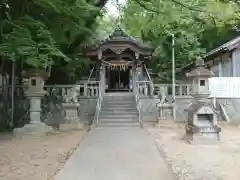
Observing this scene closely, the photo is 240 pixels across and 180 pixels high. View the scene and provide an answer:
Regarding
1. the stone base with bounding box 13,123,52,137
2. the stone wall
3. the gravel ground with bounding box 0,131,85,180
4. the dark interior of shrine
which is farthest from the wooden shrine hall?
the gravel ground with bounding box 0,131,85,180

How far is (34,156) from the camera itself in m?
9.92

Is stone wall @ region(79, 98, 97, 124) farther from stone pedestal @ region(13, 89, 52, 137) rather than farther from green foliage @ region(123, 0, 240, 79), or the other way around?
stone pedestal @ region(13, 89, 52, 137)

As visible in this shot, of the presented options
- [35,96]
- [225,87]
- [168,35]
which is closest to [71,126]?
[35,96]

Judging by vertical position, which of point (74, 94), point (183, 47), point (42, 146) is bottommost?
point (42, 146)

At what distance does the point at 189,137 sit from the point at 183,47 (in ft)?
46.1

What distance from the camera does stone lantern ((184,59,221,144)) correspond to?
41.0 feet

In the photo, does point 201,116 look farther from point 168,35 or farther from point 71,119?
point 168,35

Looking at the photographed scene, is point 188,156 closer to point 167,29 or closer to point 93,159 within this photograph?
point 93,159

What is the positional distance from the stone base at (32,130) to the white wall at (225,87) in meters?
10.2

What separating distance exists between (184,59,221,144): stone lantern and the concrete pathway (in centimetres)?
157

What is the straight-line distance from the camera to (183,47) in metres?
25.9

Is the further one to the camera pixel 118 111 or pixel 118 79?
pixel 118 79

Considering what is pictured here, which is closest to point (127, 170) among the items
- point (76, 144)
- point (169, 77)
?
point (76, 144)

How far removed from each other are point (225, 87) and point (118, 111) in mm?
6432
